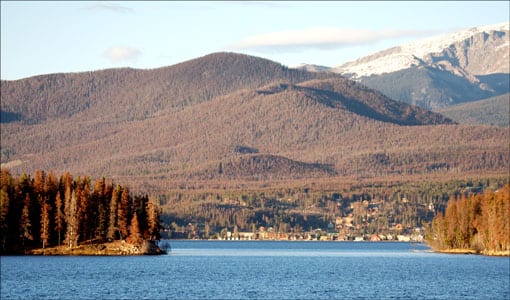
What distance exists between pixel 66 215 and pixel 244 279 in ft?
131

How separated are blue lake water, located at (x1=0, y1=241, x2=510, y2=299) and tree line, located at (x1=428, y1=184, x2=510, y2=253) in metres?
5.64

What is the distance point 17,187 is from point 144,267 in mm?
28183

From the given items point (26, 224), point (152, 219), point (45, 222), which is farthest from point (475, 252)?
point (26, 224)

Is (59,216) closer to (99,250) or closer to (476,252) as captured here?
(99,250)

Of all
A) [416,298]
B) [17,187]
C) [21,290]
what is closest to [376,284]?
[416,298]

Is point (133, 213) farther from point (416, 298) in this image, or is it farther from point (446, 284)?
point (416, 298)

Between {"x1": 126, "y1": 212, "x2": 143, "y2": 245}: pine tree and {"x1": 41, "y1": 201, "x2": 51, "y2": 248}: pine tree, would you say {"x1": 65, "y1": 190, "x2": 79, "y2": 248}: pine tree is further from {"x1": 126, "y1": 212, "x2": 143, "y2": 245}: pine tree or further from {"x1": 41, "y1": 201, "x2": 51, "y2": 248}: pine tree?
{"x1": 126, "y1": 212, "x2": 143, "y2": 245}: pine tree

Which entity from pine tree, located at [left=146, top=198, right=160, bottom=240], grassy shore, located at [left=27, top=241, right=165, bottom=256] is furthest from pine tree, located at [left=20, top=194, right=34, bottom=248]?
pine tree, located at [left=146, top=198, right=160, bottom=240]

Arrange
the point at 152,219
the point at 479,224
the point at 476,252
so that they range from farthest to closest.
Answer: the point at 476,252, the point at 479,224, the point at 152,219

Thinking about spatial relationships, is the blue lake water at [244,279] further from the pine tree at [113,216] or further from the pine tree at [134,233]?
the pine tree at [113,216]

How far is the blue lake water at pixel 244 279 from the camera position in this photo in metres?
104

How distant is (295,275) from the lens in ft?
441

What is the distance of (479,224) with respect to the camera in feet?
575

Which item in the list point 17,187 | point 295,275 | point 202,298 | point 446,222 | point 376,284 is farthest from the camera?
point 446,222
